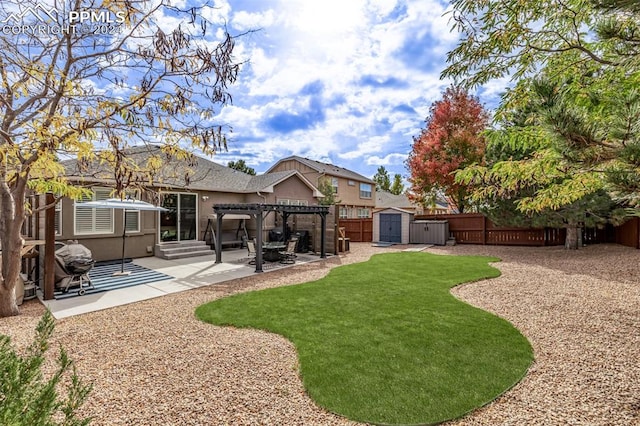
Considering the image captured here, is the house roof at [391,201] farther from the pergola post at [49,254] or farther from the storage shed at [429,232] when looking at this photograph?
the pergola post at [49,254]

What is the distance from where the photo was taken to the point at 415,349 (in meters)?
4.11

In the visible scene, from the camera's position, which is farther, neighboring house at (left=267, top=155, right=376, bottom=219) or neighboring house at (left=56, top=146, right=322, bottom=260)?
neighboring house at (left=267, top=155, right=376, bottom=219)

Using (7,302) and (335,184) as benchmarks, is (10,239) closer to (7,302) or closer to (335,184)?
(7,302)

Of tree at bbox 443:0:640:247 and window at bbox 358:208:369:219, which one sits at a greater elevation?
tree at bbox 443:0:640:247

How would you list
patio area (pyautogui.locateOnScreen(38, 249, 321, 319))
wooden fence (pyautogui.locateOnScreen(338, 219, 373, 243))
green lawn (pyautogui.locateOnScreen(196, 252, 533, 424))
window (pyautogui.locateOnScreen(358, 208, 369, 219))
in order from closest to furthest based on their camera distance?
green lawn (pyautogui.locateOnScreen(196, 252, 533, 424)) → patio area (pyautogui.locateOnScreen(38, 249, 321, 319)) → wooden fence (pyautogui.locateOnScreen(338, 219, 373, 243)) → window (pyautogui.locateOnScreen(358, 208, 369, 219))

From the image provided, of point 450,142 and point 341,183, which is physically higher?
point 450,142

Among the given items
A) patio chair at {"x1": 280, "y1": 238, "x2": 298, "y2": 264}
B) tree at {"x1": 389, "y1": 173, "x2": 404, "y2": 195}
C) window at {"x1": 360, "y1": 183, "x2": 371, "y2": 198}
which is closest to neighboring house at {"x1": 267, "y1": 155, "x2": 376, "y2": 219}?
window at {"x1": 360, "y1": 183, "x2": 371, "y2": 198}

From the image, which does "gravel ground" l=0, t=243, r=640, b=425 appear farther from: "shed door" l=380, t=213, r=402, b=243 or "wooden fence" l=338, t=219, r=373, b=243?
"wooden fence" l=338, t=219, r=373, b=243

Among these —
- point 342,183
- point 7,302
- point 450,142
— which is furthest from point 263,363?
point 342,183

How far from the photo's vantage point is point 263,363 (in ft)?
12.6

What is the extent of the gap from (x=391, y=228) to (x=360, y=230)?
2.43 m

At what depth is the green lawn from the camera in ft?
10.0

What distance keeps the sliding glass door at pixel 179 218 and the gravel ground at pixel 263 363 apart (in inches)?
270

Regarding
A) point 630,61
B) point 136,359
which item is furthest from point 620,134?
point 136,359
